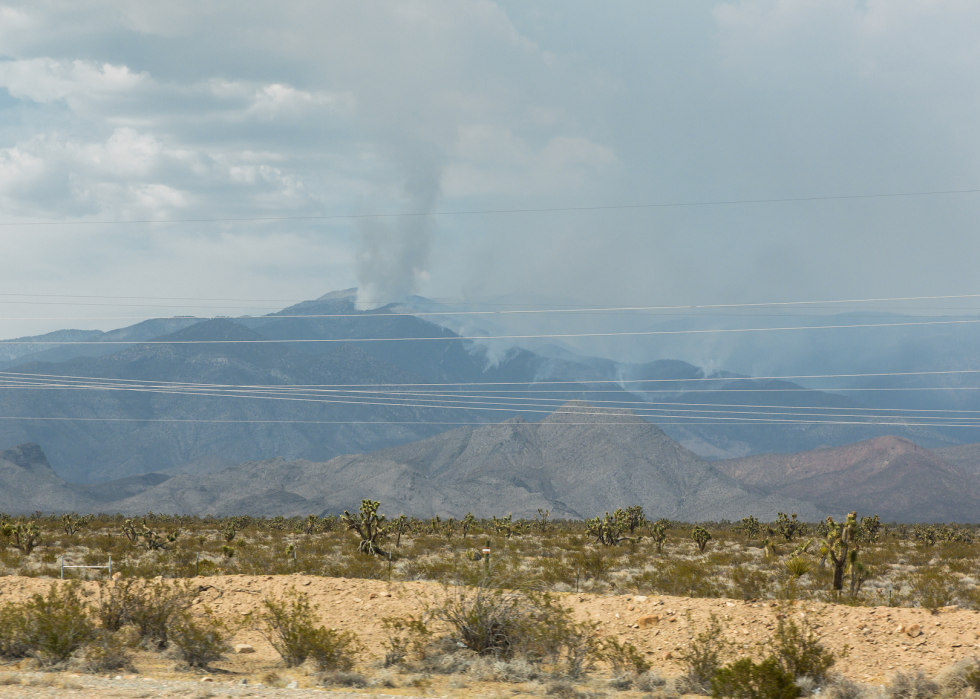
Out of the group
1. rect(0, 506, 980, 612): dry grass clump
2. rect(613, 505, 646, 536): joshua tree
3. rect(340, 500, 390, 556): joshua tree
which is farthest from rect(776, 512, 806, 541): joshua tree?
rect(340, 500, 390, 556): joshua tree

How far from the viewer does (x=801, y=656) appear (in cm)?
1658

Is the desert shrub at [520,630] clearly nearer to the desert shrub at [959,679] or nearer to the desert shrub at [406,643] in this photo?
the desert shrub at [406,643]

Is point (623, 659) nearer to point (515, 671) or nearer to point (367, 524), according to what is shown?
point (515, 671)

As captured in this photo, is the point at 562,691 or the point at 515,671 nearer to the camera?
the point at 562,691

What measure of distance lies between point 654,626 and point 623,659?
2.68 metres

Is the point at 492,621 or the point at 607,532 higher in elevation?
the point at 492,621

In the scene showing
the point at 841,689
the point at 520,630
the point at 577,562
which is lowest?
the point at 577,562

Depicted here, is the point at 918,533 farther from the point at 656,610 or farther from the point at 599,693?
the point at 599,693

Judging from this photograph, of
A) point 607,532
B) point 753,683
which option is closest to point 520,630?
point 753,683

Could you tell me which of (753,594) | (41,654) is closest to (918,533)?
(753,594)

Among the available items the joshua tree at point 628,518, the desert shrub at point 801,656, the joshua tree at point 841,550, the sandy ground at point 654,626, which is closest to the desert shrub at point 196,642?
the sandy ground at point 654,626

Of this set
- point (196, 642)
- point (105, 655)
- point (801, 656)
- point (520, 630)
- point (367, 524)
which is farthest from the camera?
point (367, 524)

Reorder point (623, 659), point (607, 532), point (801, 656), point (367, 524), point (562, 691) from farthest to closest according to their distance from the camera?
point (607, 532)
point (367, 524)
point (623, 659)
point (801, 656)
point (562, 691)

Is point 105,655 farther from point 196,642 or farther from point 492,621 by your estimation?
point 492,621
